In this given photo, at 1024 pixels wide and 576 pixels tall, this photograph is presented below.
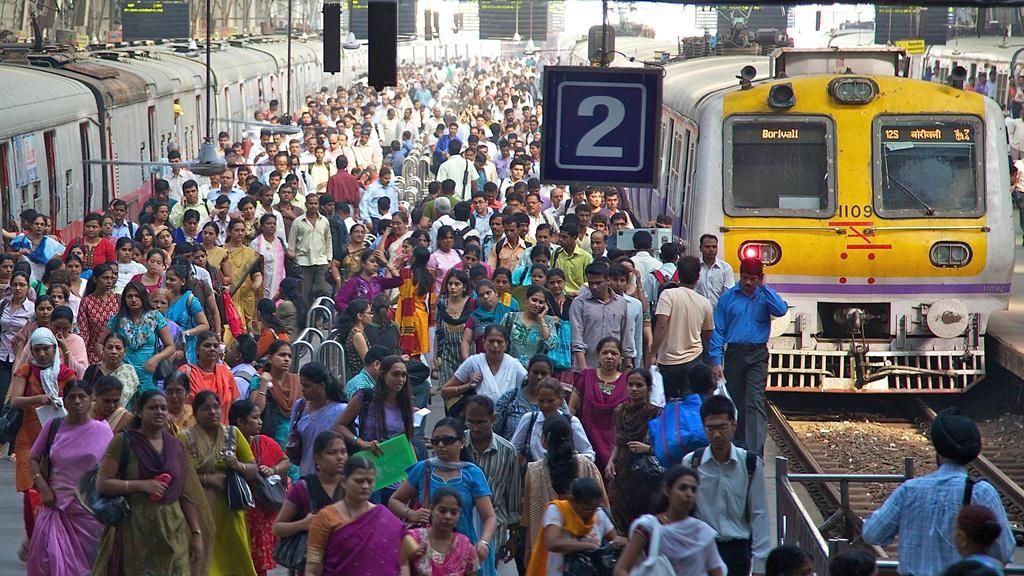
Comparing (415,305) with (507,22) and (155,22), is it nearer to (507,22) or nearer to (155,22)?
(155,22)

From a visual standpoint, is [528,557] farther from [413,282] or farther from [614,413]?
[413,282]

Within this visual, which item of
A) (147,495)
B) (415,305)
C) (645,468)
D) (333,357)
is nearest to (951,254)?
(415,305)

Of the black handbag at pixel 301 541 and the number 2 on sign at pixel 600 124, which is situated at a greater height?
the number 2 on sign at pixel 600 124

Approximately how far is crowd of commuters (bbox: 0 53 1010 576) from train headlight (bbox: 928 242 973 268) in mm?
2188

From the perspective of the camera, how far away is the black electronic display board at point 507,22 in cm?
Answer: 5228

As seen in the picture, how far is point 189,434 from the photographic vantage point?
25.1ft

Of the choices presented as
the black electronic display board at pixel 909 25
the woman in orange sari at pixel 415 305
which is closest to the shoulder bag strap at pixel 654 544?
the woman in orange sari at pixel 415 305

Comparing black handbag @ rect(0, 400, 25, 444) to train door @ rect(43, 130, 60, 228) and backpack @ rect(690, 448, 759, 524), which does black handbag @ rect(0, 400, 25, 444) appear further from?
train door @ rect(43, 130, 60, 228)

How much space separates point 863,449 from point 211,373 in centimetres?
582

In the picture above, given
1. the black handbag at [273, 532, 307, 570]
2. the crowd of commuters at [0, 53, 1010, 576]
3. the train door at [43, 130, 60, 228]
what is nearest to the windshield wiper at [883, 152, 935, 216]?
the crowd of commuters at [0, 53, 1010, 576]

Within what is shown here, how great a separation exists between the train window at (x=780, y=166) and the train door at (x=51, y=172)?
25.3 feet

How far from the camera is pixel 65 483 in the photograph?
7793 mm

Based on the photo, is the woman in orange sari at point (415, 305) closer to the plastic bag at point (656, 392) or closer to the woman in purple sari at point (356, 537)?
the plastic bag at point (656, 392)

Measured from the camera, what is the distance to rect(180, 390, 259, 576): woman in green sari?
762 centimetres
